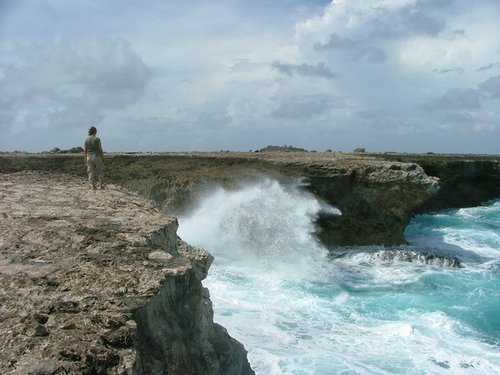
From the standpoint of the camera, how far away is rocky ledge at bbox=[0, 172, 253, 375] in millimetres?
2980

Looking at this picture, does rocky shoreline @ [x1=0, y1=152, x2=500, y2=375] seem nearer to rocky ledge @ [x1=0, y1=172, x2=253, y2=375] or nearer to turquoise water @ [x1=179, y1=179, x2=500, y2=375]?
rocky ledge @ [x1=0, y1=172, x2=253, y2=375]

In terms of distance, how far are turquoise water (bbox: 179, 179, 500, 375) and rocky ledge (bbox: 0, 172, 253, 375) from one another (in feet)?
10.6

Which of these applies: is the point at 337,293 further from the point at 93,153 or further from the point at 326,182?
the point at 93,153

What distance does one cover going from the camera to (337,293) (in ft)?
39.8

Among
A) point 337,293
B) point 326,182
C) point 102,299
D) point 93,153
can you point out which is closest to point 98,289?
point 102,299

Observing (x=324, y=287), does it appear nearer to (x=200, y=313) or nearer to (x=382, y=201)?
(x=382, y=201)

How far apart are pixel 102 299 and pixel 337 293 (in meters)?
9.32

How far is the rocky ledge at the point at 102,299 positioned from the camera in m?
2.98

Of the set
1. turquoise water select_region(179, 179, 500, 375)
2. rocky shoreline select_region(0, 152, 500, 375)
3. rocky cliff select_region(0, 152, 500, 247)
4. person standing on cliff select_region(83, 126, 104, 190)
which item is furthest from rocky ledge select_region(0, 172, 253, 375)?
rocky cliff select_region(0, 152, 500, 247)

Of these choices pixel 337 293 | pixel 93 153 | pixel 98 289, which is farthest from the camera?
pixel 337 293

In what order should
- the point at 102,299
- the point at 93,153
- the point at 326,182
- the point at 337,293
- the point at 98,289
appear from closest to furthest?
the point at 102,299, the point at 98,289, the point at 93,153, the point at 337,293, the point at 326,182

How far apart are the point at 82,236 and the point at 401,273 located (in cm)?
1125

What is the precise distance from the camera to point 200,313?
15.4ft

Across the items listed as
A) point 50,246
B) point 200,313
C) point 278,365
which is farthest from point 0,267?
point 278,365
